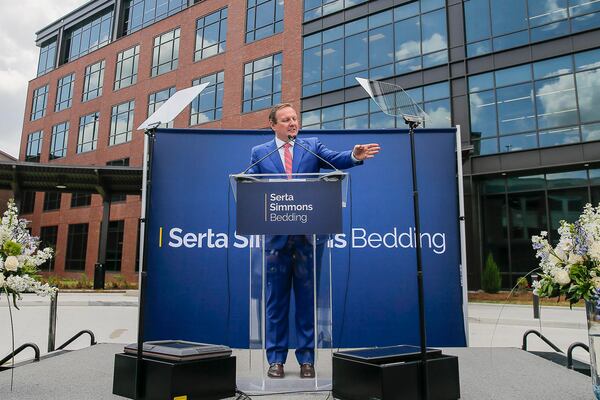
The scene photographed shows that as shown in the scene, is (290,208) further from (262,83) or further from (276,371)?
(262,83)

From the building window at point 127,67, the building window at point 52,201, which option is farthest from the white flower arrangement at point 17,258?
the building window at point 52,201

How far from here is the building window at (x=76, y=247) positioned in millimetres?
35656

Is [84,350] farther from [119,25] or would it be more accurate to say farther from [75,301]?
[119,25]

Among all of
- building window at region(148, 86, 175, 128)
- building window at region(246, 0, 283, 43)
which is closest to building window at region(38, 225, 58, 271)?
building window at region(148, 86, 175, 128)

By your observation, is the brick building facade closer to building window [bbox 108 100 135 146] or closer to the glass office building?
building window [bbox 108 100 135 146]

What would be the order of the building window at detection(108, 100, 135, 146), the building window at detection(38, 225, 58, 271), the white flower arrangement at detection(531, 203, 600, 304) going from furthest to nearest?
1. the building window at detection(38, 225, 58, 271)
2. the building window at detection(108, 100, 135, 146)
3. the white flower arrangement at detection(531, 203, 600, 304)

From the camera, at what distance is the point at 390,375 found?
10.6 ft

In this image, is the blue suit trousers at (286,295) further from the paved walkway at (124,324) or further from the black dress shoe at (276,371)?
the paved walkway at (124,324)

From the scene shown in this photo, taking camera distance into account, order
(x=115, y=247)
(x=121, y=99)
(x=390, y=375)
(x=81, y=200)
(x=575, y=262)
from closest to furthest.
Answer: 1. (x=575, y=262)
2. (x=390, y=375)
3. (x=115, y=247)
4. (x=121, y=99)
5. (x=81, y=200)

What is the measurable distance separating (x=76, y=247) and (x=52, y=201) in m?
6.21

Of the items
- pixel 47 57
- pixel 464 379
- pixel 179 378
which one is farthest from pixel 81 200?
pixel 464 379

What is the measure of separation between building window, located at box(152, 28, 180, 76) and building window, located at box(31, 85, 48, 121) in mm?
14756

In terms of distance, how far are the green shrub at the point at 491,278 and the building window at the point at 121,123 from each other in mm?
25692

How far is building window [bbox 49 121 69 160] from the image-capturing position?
38.8m
